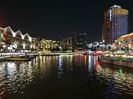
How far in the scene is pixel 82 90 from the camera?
28.2 m

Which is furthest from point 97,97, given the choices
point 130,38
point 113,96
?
point 130,38

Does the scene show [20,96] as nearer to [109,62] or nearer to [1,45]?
[109,62]

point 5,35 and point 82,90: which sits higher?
point 5,35

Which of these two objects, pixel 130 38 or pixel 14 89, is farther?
pixel 130 38

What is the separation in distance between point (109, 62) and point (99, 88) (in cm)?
4183

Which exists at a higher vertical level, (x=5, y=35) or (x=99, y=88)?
(x=5, y=35)

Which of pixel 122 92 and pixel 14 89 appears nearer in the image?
pixel 122 92

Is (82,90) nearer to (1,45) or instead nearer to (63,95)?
(63,95)

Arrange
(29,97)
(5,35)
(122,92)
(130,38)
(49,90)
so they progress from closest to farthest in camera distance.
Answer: (29,97), (122,92), (49,90), (130,38), (5,35)

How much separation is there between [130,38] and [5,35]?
92.9 metres

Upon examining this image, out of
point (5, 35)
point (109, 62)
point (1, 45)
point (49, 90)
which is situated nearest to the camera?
point (49, 90)

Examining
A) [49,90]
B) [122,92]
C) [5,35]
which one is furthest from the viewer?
[5,35]

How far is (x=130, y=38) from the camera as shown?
5054 inches

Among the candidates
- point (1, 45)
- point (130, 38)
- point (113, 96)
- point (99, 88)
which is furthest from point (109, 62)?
point (1, 45)
